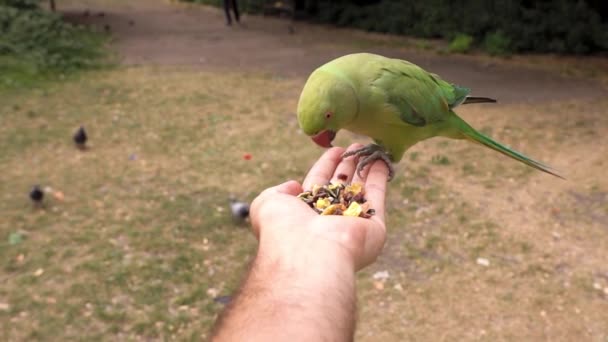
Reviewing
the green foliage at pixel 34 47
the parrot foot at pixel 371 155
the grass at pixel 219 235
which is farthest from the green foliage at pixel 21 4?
the parrot foot at pixel 371 155

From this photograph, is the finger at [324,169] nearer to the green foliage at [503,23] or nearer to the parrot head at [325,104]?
the parrot head at [325,104]

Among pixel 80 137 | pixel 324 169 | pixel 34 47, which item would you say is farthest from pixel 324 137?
pixel 34 47

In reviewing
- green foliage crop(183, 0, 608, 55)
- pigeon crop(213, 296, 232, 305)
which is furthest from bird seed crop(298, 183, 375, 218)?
green foliage crop(183, 0, 608, 55)

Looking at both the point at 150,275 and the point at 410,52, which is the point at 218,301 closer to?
the point at 150,275

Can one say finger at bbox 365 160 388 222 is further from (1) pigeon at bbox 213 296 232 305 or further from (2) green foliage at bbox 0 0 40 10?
(2) green foliage at bbox 0 0 40 10

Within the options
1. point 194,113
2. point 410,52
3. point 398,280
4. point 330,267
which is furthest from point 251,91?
point 330,267

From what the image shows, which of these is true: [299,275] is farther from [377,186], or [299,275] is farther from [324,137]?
[377,186]
